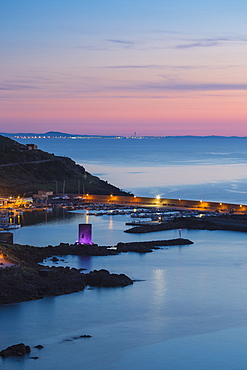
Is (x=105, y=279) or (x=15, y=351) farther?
(x=105, y=279)

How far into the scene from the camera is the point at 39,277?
2303cm

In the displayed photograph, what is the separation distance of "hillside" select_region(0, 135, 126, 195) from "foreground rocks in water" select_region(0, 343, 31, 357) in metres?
38.1

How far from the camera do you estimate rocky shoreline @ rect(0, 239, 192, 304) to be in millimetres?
21766

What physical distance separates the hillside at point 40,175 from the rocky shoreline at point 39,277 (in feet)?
90.7

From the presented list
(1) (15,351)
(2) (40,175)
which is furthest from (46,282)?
(2) (40,175)

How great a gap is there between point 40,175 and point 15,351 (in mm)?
47508

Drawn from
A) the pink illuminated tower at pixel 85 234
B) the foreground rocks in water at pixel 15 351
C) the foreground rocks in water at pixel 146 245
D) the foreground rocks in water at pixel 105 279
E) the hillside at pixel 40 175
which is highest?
the hillside at pixel 40 175

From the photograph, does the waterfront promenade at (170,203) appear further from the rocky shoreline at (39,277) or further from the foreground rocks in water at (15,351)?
the foreground rocks in water at (15,351)

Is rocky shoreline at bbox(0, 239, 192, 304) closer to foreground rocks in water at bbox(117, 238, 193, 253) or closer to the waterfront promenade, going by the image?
foreground rocks in water at bbox(117, 238, 193, 253)

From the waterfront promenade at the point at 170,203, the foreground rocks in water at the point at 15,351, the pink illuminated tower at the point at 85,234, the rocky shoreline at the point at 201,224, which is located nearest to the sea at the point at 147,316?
the foreground rocks in water at the point at 15,351

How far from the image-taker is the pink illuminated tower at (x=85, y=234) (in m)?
Result: 32.4

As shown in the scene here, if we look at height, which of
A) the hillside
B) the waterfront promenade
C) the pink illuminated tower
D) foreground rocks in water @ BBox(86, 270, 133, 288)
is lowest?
foreground rocks in water @ BBox(86, 270, 133, 288)

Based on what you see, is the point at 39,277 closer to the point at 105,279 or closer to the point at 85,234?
the point at 105,279

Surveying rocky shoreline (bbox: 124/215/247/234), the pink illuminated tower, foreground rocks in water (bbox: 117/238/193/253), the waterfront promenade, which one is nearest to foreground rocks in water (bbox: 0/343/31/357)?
foreground rocks in water (bbox: 117/238/193/253)
